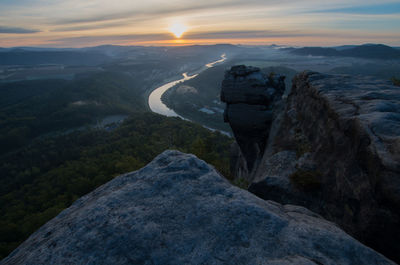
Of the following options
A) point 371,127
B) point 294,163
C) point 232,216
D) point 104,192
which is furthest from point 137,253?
point 294,163

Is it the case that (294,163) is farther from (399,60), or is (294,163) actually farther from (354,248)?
(399,60)

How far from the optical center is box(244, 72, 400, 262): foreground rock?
6.59m

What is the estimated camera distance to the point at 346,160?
9.06 meters

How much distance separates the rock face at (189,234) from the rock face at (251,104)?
15.8 metres

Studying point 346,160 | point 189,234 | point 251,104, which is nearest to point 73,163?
point 251,104

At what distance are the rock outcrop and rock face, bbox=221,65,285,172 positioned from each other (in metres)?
5.04

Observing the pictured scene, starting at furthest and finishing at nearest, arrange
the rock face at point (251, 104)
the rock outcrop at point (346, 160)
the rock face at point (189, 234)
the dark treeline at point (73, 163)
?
the dark treeline at point (73, 163) < the rock face at point (251, 104) < the rock outcrop at point (346, 160) < the rock face at point (189, 234)

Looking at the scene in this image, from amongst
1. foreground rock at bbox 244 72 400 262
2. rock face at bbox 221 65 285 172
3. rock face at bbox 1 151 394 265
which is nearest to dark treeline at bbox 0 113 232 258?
rock face at bbox 221 65 285 172

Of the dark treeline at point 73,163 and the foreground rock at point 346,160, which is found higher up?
the foreground rock at point 346,160

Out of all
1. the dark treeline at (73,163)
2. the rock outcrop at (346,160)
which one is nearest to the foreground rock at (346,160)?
the rock outcrop at (346,160)

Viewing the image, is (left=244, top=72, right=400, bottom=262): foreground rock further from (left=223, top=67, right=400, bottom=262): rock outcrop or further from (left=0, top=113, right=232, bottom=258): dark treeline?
(left=0, top=113, right=232, bottom=258): dark treeline

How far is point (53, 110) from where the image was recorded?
13962 centimetres

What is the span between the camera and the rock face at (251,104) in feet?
73.4

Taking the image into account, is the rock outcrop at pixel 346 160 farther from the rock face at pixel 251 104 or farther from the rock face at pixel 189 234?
the rock face at pixel 251 104
